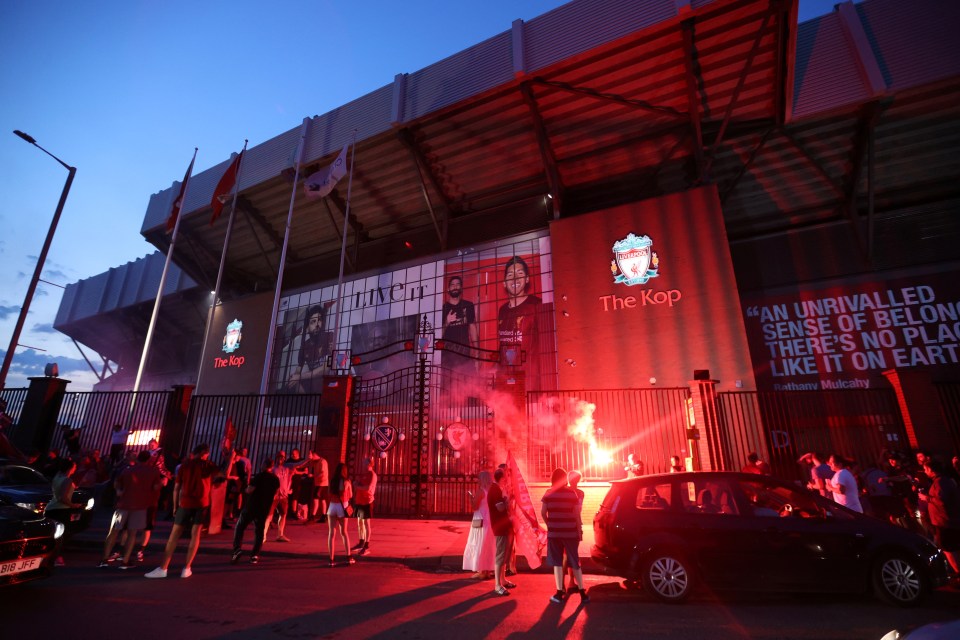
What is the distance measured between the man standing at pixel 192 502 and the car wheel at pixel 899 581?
29.3ft

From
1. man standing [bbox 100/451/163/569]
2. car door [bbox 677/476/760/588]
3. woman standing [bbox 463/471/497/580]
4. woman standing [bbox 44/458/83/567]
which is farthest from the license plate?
car door [bbox 677/476/760/588]

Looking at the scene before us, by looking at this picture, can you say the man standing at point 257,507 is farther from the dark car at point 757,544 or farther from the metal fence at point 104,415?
the metal fence at point 104,415

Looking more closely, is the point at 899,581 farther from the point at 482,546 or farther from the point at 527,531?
the point at 482,546

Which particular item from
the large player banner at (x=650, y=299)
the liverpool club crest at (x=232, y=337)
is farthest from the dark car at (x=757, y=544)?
the liverpool club crest at (x=232, y=337)

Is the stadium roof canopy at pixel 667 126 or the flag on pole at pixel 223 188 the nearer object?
the stadium roof canopy at pixel 667 126

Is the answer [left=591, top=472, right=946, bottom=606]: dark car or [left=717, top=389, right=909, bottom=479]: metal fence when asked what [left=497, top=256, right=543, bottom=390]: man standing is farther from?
[left=591, top=472, right=946, bottom=606]: dark car

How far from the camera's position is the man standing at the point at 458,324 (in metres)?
24.8

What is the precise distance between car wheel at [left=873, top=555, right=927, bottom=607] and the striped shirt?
3431 millimetres

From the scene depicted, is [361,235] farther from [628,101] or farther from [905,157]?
[905,157]

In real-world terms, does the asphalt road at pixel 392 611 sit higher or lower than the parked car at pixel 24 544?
lower

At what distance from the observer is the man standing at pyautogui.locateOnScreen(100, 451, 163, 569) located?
6812 millimetres

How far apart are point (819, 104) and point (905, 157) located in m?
5.16

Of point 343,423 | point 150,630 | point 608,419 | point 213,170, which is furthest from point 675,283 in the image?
point 213,170

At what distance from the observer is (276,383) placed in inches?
1216
